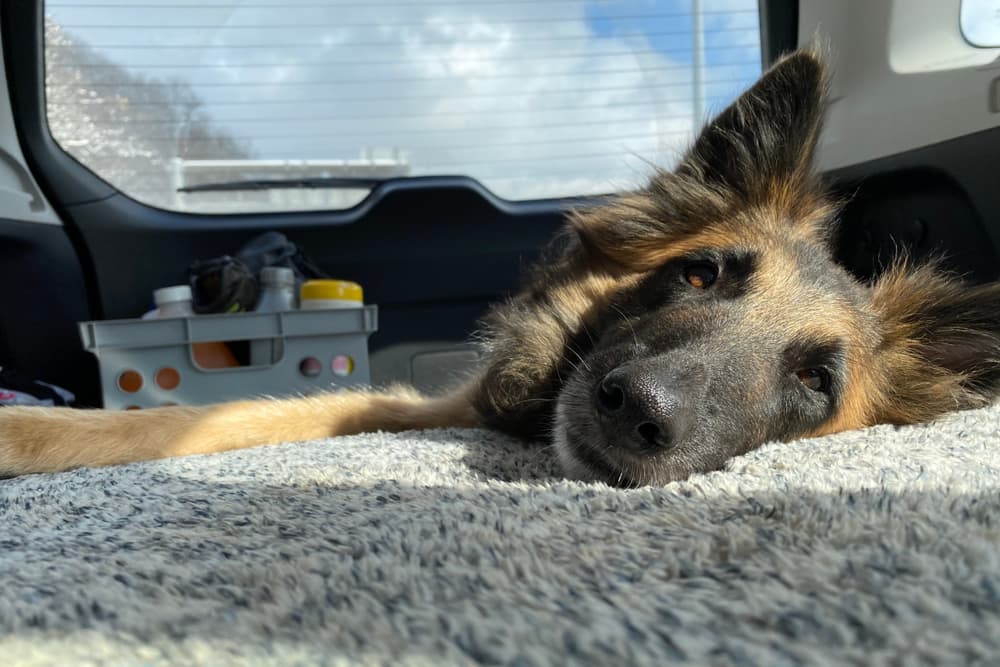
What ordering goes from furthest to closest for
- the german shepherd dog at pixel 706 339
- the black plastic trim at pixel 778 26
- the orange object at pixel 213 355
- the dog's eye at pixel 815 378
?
the black plastic trim at pixel 778 26 → the orange object at pixel 213 355 → the dog's eye at pixel 815 378 → the german shepherd dog at pixel 706 339

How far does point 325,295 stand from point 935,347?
221cm

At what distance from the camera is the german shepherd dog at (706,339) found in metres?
1.51

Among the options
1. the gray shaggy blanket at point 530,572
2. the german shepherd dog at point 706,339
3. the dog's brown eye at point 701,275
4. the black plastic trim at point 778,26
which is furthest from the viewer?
the black plastic trim at point 778,26

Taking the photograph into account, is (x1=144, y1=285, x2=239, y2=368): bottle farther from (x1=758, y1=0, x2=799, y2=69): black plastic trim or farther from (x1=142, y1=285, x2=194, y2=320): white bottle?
(x1=758, y1=0, x2=799, y2=69): black plastic trim

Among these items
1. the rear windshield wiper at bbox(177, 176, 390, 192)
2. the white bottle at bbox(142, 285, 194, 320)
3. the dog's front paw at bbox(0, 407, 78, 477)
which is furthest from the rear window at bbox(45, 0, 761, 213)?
the dog's front paw at bbox(0, 407, 78, 477)

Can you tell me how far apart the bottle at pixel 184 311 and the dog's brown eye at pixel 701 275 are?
6.66 ft

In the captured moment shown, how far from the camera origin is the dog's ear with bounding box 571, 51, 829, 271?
1.96m

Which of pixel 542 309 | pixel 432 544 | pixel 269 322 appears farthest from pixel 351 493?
pixel 269 322

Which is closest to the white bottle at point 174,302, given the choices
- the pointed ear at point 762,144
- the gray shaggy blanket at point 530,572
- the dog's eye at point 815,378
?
the gray shaggy blanket at point 530,572

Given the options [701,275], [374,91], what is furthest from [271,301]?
[701,275]

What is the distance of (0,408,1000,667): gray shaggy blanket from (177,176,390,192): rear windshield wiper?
2392 mm

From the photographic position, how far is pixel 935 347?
196cm

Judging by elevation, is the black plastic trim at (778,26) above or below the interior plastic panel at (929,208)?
above

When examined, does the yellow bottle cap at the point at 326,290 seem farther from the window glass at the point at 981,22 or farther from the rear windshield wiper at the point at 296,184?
the window glass at the point at 981,22
